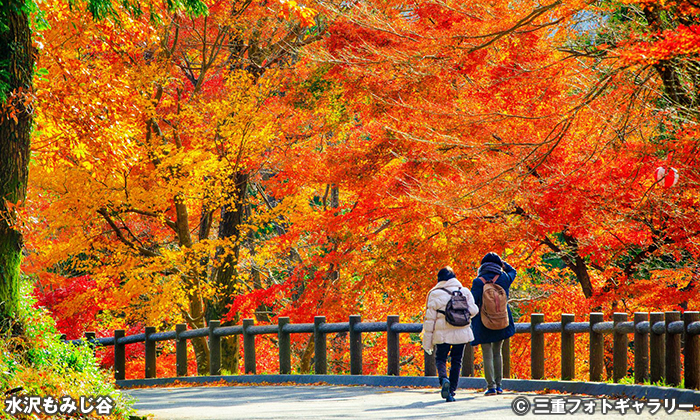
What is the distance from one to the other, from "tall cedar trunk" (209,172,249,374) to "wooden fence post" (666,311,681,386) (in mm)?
10806

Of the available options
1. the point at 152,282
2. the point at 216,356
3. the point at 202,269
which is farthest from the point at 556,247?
the point at 152,282

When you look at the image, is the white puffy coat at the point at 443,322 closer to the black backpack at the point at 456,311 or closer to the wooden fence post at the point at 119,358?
the black backpack at the point at 456,311

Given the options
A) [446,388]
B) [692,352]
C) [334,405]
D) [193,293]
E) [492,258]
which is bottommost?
[334,405]

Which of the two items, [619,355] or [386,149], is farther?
[386,149]

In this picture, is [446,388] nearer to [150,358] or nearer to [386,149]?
[386,149]

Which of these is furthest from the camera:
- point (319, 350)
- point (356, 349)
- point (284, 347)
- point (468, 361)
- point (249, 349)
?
point (249, 349)

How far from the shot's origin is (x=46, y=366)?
22.9 feet

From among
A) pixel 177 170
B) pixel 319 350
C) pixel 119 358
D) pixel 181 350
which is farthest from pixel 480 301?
pixel 177 170

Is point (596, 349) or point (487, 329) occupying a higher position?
point (487, 329)

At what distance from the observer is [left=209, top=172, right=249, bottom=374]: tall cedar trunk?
687 inches

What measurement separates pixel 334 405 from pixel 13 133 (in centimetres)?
442

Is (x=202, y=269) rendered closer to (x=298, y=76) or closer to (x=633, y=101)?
(x=298, y=76)

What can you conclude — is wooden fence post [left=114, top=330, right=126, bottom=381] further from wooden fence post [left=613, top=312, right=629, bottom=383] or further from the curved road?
wooden fence post [left=613, top=312, right=629, bottom=383]

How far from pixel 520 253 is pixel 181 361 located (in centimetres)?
660
